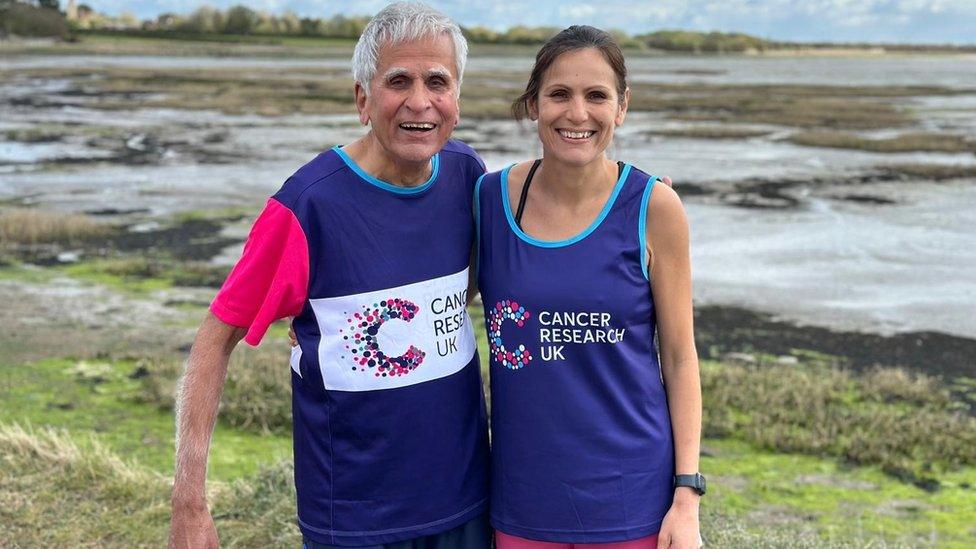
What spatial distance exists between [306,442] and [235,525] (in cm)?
252

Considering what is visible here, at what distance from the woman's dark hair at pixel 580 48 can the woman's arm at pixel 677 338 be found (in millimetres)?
342

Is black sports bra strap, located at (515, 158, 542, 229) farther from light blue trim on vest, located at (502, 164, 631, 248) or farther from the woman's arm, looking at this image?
the woman's arm

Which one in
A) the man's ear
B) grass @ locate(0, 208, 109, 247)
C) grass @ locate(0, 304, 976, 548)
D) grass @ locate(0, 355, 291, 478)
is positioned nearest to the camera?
the man's ear

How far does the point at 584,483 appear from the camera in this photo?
2.97 metres

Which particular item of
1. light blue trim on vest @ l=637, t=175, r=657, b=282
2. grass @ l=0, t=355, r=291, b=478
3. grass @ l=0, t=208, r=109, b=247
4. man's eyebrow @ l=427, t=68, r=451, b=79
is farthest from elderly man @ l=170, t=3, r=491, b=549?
grass @ l=0, t=208, r=109, b=247

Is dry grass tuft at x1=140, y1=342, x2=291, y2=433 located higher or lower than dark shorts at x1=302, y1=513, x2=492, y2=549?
lower

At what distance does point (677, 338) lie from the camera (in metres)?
3.04

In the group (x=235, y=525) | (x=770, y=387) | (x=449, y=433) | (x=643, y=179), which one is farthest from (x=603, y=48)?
(x=770, y=387)

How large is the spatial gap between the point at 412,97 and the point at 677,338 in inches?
37.9

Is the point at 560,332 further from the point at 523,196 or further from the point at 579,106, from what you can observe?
the point at 579,106

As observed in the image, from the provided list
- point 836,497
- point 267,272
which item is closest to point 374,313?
point 267,272

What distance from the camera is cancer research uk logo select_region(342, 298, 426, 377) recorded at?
120 inches

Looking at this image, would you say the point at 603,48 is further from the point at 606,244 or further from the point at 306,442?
the point at 306,442

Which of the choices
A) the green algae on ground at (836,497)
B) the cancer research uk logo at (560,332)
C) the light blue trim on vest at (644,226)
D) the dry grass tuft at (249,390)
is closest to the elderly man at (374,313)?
the cancer research uk logo at (560,332)
